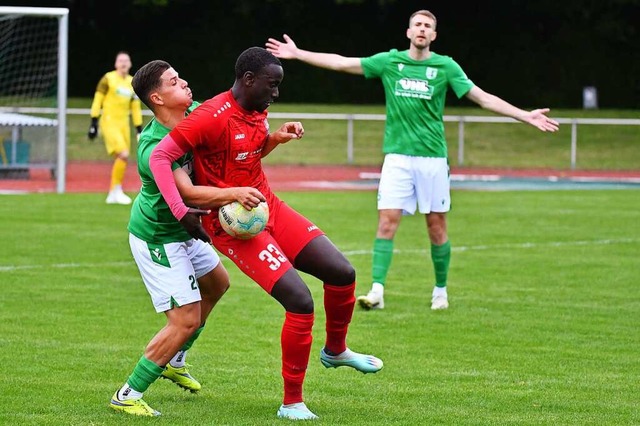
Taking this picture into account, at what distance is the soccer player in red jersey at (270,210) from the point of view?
20.8 ft

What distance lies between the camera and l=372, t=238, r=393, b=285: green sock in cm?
1049

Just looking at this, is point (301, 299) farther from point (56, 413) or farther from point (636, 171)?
point (636, 171)

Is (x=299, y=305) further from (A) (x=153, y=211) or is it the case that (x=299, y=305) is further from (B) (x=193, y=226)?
(A) (x=153, y=211)

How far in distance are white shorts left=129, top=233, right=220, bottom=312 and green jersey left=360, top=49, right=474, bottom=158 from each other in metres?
4.25

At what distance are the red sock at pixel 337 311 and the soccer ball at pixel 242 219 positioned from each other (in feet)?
2.03

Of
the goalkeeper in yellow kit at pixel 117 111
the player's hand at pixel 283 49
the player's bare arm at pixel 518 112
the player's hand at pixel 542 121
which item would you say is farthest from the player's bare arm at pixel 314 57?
the goalkeeper in yellow kit at pixel 117 111

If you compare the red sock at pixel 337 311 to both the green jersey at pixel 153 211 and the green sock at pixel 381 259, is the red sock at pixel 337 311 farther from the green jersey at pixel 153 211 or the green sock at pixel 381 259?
the green sock at pixel 381 259

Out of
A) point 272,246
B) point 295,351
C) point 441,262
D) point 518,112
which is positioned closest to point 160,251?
point 272,246

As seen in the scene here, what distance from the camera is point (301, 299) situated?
6.35m

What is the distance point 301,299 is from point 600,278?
6.67 meters

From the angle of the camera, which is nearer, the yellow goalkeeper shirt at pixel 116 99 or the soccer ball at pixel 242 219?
the soccer ball at pixel 242 219

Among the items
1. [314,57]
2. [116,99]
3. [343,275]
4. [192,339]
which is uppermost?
[314,57]

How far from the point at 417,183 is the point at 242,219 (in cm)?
442

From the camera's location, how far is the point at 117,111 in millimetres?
19625
